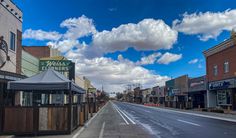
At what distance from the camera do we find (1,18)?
2333 centimetres

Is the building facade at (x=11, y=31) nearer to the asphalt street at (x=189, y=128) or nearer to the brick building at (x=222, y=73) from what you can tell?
the asphalt street at (x=189, y=128)

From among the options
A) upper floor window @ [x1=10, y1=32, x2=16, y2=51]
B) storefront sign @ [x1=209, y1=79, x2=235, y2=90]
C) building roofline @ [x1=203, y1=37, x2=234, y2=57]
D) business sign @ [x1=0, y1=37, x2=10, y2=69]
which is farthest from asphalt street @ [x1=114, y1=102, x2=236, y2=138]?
building roofline @ [x1=203, y1=37, x2=234, y2=57]

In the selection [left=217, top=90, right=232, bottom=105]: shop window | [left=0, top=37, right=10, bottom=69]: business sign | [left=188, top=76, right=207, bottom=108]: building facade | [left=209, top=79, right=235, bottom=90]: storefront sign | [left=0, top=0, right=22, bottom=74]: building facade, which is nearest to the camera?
[left=0, top=37, right=10, bottom=69]: business sign

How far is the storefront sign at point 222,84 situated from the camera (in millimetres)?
50353

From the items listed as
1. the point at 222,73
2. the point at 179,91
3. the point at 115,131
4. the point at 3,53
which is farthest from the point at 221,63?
the point at 3,53

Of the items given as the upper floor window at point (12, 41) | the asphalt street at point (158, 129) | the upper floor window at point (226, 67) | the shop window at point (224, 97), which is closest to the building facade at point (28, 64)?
the upper floor window at point (12, 41)

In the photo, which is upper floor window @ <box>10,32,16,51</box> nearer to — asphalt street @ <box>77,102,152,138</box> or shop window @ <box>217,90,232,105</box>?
asphalt street @ <box>77,102,152,138</box>

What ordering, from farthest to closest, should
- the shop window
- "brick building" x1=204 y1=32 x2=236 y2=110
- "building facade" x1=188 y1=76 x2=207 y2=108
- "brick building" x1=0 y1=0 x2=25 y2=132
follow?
"building facade" x1=188 y1=76 x2=207 y2=108 < the shop window < "brick building" x1=204 y1=32 x2=236 y2=110 < "brick building" x1=0 y1=0 x2=25 y2=132

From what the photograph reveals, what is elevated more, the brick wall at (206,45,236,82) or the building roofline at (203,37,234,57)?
the building roofline at (203,37,234,57)

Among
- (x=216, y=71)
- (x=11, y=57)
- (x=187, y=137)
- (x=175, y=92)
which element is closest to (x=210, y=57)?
(x=216, y=71)

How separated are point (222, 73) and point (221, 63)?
149 centimetres

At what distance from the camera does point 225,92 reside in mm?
54344

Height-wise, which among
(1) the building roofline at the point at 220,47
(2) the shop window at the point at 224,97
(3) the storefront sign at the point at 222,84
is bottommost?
(2) the shop window at the point at 224,97

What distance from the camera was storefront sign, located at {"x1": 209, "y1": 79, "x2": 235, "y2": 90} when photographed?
5035 centimetres
